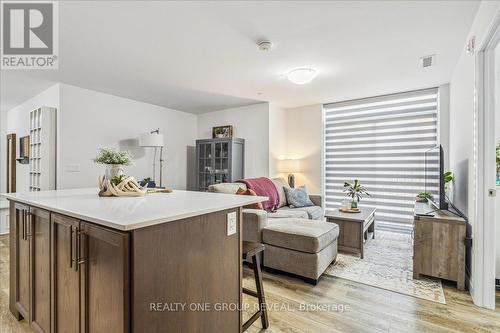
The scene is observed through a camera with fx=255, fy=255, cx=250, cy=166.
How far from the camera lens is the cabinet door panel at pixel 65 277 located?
130cm

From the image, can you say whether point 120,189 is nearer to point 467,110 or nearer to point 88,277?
point 88,277

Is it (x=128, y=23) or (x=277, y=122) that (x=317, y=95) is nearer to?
(x=277, y=122)

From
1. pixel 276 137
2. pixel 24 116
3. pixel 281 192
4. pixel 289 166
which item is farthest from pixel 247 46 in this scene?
pixel 24 116

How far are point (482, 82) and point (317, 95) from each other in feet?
8.48

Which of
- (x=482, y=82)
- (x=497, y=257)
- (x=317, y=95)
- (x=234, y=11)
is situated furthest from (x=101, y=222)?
(x=317, y=95)

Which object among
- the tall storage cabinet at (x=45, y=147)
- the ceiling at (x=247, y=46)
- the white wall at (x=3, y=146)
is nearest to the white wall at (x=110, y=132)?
the tall storage cabinet at (x=45, y=147)

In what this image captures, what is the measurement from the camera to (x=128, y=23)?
2.20 m

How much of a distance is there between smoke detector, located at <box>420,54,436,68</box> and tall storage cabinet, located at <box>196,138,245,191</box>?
3165mm

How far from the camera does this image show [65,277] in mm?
1396

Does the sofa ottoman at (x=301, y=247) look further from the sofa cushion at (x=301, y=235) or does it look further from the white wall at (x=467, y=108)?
the white wall at (x=467, y=108)

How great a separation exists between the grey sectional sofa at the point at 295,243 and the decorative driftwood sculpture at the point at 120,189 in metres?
1.34

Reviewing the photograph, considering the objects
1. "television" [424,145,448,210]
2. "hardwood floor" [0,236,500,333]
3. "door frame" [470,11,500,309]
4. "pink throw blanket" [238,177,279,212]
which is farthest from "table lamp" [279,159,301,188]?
"door frame" [470,11,500,309]

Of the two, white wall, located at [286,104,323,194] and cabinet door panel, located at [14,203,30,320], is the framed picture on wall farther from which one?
cabinet door panel, located at [14,203,30,320]

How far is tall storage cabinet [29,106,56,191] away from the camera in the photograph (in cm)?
365
